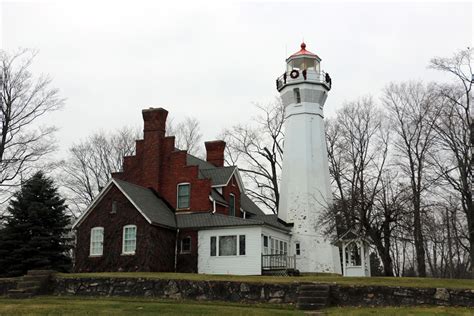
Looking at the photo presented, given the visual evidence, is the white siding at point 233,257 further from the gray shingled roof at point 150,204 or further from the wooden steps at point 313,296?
the wooden steps at point 313,296

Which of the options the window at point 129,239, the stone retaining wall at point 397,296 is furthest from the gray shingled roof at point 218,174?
the stone retaining wall at point 397,296

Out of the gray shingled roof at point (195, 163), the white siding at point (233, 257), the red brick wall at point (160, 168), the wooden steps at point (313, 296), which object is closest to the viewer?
the wooden steps at point (313, 296)

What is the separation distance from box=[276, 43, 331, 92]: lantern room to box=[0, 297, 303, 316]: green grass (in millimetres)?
19215

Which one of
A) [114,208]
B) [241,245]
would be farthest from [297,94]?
[114,208]

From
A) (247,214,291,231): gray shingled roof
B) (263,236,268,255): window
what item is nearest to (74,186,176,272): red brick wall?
(263,236,268,255): window

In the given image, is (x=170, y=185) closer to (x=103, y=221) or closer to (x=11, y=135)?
(x=103, y=221)

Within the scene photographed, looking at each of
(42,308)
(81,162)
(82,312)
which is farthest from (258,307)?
(81,162)

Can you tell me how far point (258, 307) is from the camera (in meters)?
17.2

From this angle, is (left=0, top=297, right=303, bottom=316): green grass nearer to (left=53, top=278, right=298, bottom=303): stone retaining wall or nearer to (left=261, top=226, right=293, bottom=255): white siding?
(left=53, top=278, right=298, bottom=303): stone retaining wall

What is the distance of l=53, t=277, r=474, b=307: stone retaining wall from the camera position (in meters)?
16.5

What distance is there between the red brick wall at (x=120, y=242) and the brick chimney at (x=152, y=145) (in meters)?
4.00

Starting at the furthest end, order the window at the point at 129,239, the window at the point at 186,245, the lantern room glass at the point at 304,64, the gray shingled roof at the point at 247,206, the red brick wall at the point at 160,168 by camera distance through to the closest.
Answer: the gray shingled roof at the point at 247,206
the lantern room glass at the point at 304,64
the red brick wall at the point at 160,168
the window at the point at 186,245
the window at the point at 129,239

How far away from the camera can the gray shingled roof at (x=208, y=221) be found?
26.9 meters

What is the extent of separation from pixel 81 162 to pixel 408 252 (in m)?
40.8
